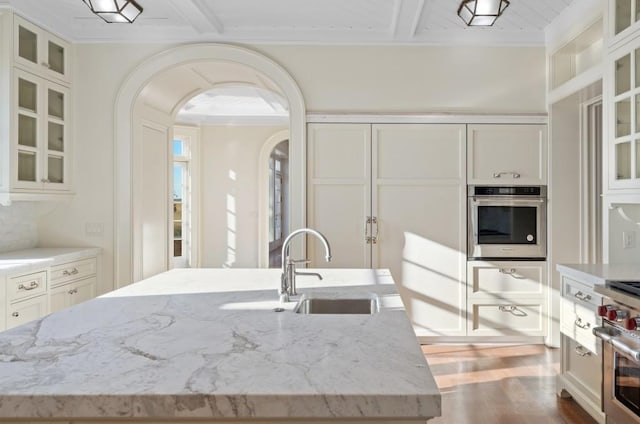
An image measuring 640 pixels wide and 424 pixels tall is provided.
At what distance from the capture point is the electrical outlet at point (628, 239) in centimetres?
272

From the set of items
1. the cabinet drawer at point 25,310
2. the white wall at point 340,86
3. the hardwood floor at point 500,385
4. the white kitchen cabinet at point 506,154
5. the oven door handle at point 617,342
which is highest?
the white wall at point 340,86

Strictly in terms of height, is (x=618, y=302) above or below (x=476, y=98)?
below

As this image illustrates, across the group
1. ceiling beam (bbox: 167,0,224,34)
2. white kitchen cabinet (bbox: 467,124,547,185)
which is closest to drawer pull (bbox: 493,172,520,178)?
white kitchen cabinet (bbox: 467,124,547,185)

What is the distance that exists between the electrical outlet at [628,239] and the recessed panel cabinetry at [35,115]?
13.9 ft

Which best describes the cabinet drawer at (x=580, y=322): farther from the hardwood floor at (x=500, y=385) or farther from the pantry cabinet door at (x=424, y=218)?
the pantry cabinet door at (x=424, y=218)

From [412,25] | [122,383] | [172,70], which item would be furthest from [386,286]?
[172,70]

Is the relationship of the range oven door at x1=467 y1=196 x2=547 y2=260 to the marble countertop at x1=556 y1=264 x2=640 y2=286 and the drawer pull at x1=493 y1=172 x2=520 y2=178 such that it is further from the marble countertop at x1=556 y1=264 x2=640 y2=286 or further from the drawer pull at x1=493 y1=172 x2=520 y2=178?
the marble countertop at x1=556 y1=264 x2=640 y2=286

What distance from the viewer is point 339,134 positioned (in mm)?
3879

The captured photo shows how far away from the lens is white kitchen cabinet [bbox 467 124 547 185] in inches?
151

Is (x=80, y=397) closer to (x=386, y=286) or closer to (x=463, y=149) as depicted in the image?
(x=386, y=286)

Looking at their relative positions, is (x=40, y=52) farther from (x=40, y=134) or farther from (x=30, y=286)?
(x=30, y=286)

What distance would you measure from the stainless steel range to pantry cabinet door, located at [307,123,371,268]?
204cm

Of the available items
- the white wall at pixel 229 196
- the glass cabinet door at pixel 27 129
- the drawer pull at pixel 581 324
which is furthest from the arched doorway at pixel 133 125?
the white wall at pixel 229 196

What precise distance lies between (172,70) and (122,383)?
141 inches
